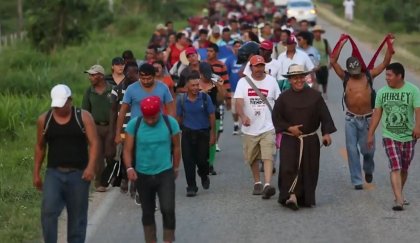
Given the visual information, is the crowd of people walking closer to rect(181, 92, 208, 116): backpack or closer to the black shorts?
rect(181, 92, 208, 116): backpack

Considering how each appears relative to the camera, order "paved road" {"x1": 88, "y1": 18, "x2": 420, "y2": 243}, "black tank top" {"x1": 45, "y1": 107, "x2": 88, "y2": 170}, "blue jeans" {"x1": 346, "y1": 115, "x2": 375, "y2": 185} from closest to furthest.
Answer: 1. "black tank top" {"x1": 45, "y1": 107, "x2": 88, "y2": 170}
2. "paved road" {"x1": 88, "y1": 18, "x2": 420, "y2": 243}
3. "blue jeans" {"x1": 346, "y1": 115, "x2": 375, "y2": 185}

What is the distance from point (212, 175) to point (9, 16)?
50.4 metres

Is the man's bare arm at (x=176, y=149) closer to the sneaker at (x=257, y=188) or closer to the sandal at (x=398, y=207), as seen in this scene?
the sandal at (x=398, y=207)

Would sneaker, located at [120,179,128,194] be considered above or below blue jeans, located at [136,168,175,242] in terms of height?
below

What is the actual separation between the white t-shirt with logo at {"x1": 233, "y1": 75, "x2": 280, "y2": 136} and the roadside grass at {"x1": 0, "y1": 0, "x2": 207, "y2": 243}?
2.70 m

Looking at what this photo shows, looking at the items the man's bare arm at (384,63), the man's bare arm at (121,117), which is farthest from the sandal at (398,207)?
the man's bare arm at (121,117)

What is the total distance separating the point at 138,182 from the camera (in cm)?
1016

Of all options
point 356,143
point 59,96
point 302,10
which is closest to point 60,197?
point 59,96

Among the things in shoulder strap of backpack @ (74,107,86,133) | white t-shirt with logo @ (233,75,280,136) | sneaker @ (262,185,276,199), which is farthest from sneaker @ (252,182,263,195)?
shoulder strap of backpack @ (74,107,86,133)

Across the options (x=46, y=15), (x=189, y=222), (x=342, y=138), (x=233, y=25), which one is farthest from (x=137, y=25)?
(x=189, y=222)

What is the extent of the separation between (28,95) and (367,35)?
3073 centimetres

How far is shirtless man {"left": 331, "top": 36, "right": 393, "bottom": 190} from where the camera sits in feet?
44.0

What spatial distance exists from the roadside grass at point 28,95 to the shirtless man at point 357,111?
3.84 meters

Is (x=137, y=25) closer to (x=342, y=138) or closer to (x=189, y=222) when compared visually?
(x=342, y=138)
